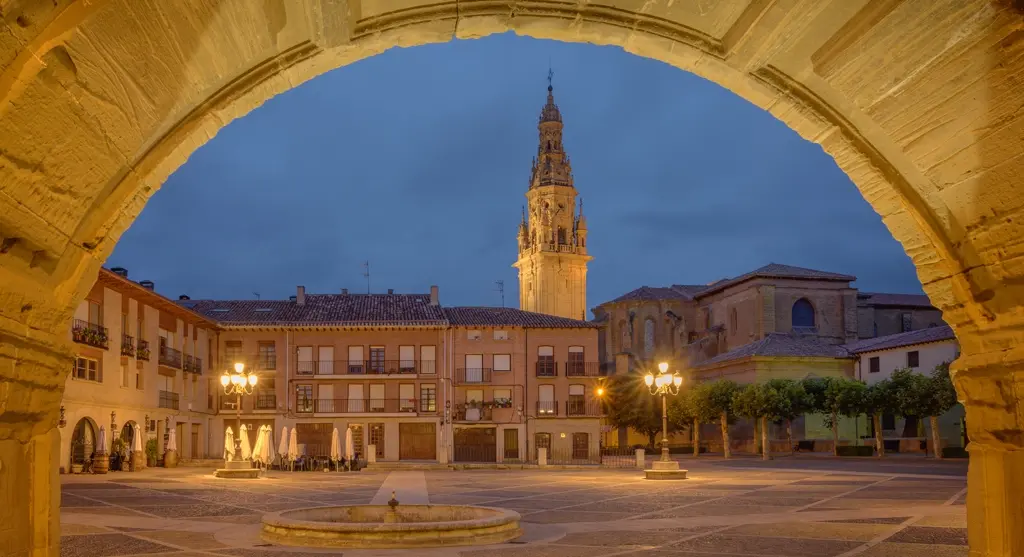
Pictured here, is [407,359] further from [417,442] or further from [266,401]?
[266,401]

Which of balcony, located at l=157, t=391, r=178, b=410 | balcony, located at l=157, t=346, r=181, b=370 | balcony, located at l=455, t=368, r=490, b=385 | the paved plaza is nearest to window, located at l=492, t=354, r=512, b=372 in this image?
balcony, located at l=455, t=368, r=490, b=385

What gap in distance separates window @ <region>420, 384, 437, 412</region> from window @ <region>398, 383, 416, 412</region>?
44cm

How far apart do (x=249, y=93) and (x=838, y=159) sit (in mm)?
3568

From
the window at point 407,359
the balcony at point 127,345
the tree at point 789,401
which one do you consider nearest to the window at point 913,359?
the tree at point 789,401

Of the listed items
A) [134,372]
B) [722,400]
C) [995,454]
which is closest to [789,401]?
[722,400]

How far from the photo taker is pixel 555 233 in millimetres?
92750

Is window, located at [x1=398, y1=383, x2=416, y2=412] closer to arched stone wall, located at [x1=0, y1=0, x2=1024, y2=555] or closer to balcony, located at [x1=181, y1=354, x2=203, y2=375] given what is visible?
balcony, located at [x1=181, y1=354, x2=203, y2=375]

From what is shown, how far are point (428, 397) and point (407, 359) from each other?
2.28 meters

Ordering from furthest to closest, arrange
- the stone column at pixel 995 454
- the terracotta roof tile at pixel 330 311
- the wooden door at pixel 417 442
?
the terracotta roof tile at pixel 330 311 < the wooden door at pixel 417 442 < the stone column at pixel 995 454

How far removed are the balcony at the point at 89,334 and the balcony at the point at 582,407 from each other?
24380 mm

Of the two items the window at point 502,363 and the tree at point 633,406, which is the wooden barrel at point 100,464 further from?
the tree at point 633,406

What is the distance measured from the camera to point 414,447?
173ft

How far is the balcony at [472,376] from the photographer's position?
53.6m

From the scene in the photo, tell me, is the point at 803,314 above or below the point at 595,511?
above
